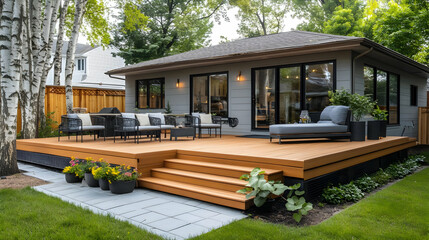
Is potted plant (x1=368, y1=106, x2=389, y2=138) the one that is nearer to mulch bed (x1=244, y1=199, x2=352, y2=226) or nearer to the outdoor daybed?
the outdoor daybed

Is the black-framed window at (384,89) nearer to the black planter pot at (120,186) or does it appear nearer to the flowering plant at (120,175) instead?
the flowering plant at (120,175)

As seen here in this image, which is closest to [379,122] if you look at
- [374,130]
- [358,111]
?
[374,130]

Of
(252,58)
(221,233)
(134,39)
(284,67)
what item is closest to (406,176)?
(284,67)

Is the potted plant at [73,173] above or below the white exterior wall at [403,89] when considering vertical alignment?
below

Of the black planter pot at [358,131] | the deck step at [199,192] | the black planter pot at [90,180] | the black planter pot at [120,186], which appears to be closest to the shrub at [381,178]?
the black planter pot at [358,131]

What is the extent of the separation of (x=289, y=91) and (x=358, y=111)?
6.22ft

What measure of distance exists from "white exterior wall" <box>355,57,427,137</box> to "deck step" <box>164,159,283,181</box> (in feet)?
14.7

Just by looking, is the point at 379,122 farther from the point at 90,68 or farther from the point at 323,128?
the point at 90,68

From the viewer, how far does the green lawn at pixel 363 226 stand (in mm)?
2990

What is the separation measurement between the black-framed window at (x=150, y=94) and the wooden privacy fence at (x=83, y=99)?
7.24 feet

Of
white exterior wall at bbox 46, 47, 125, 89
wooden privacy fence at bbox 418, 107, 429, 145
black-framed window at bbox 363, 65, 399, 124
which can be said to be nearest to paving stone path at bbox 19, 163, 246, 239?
black-framed window at bbox 363, 65, 399, 124

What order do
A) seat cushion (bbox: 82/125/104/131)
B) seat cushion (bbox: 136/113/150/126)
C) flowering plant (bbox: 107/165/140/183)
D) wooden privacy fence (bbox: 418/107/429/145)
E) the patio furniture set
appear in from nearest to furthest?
flowering plant (bbox: 107/165/140/183) → the patio furniture set → seat cushion (bbox: 82/125/104/131) → seat cushion (bbox: 136/113/150/126) → wooden privacy fence (bbox: 418/107/429/145)

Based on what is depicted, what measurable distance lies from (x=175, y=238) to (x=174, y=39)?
17489 millimetres

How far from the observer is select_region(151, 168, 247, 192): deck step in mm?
4146
